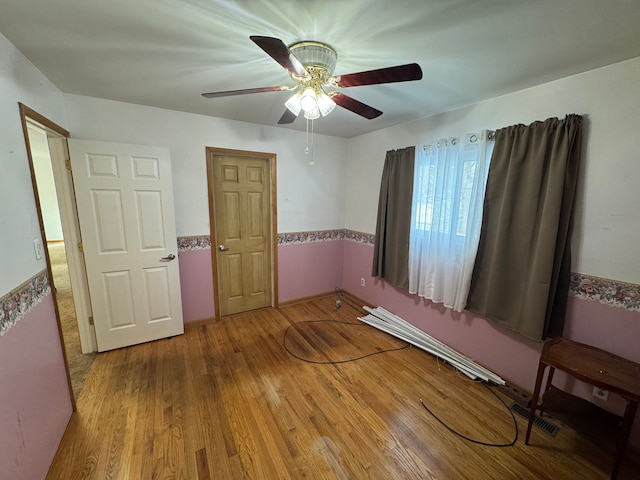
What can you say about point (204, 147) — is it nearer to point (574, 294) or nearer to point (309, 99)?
point (309, 99)

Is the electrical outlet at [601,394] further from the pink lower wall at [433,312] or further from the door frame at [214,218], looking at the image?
the door frame at [214,218]

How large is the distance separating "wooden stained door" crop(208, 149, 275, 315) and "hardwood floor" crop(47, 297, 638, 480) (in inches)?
31.1

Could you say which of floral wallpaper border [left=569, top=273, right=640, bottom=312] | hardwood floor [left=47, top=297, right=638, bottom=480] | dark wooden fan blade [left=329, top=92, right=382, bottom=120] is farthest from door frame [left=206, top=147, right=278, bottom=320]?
floral wallpaper border [left=569, top=273, right=640, bottom=312]

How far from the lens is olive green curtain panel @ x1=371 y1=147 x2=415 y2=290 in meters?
2.73

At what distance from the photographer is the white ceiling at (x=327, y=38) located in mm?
1093

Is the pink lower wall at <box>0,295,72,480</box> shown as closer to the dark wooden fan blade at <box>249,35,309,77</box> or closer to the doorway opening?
the doorway opening

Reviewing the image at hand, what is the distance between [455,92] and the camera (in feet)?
6.42

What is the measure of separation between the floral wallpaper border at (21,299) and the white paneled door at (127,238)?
2.56 ft

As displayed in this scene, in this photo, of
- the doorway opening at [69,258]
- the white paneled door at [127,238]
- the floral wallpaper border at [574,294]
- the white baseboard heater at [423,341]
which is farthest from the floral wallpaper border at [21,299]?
the white baseboard heater at [423,341]

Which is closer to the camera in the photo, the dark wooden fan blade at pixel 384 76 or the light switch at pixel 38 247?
the dark wooden fan blade at pixel 384 76

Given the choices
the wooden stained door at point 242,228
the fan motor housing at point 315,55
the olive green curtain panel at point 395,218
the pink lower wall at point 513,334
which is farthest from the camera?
the wooden stained door at point 242,228

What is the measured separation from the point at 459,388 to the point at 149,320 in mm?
2899

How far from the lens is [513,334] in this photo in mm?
2016

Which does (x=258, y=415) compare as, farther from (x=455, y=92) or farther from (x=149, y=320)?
(x=455, y=92)
